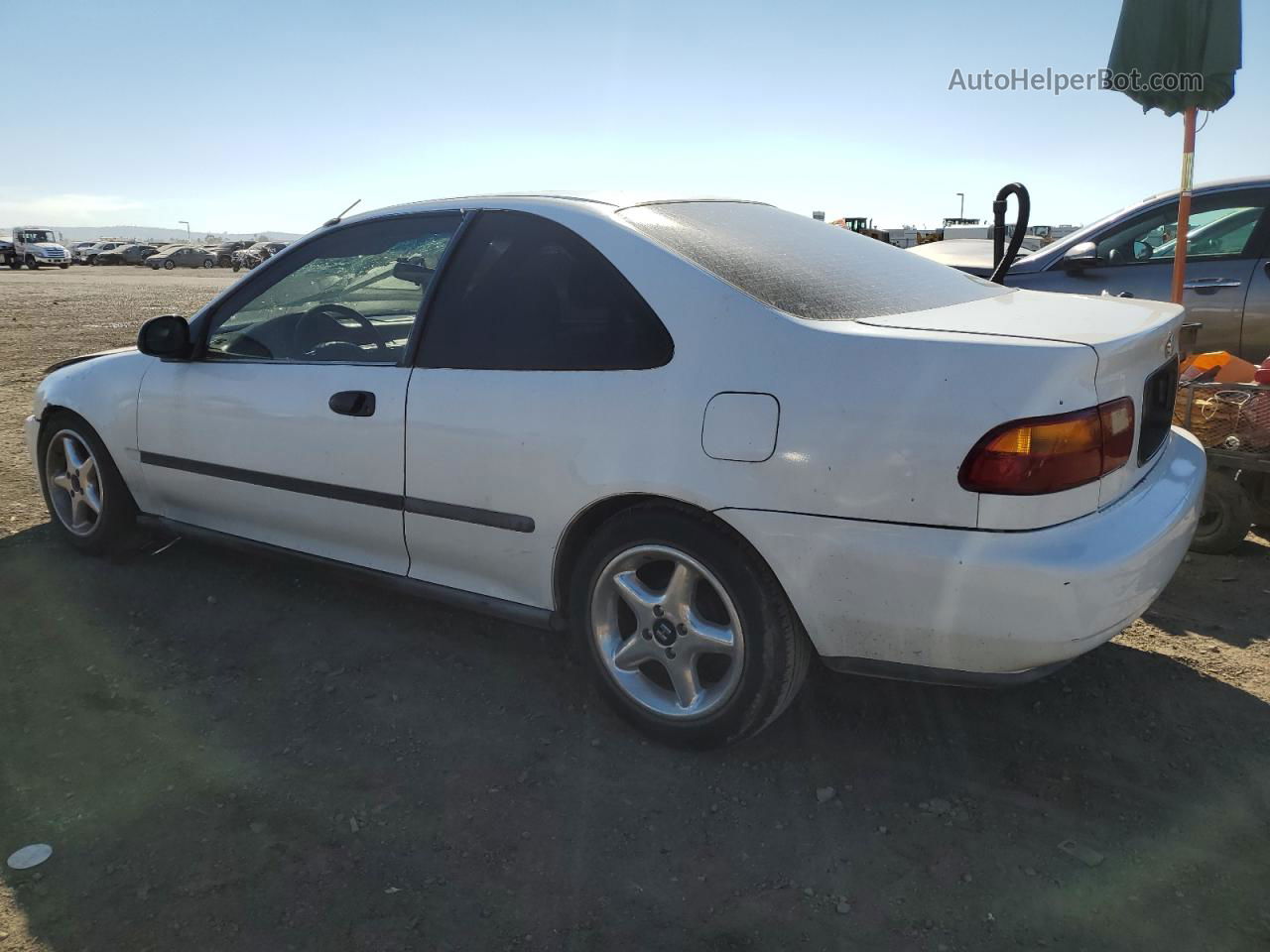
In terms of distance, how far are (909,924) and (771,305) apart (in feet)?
4.85

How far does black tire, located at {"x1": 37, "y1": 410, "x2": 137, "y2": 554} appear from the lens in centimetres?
415

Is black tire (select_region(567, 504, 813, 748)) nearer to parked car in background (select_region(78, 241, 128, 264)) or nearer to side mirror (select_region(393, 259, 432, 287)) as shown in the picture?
side mirror (select_region(393, 259, 432, 287))

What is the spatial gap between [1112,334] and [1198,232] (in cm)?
443

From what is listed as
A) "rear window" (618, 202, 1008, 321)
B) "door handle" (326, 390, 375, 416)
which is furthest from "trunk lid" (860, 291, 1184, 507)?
"door handle" (326, 390, 375, 416)

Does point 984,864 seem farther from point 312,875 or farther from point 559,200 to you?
point 559,200

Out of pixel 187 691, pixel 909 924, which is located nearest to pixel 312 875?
pixel 187 691

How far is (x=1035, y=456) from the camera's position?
219 cm

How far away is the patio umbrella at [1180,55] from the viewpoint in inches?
199

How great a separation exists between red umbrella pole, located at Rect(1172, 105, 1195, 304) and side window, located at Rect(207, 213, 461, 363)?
4100 millimetres

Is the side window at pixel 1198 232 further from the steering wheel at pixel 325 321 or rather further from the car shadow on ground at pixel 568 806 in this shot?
the steering wheel at pixel 325 321

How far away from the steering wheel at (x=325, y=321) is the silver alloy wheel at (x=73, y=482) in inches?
50.5

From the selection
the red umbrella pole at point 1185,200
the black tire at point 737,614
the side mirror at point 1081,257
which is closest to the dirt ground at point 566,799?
the black tire at point 737,614

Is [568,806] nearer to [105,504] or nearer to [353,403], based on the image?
[353,403]

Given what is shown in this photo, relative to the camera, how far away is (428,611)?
148 inches
